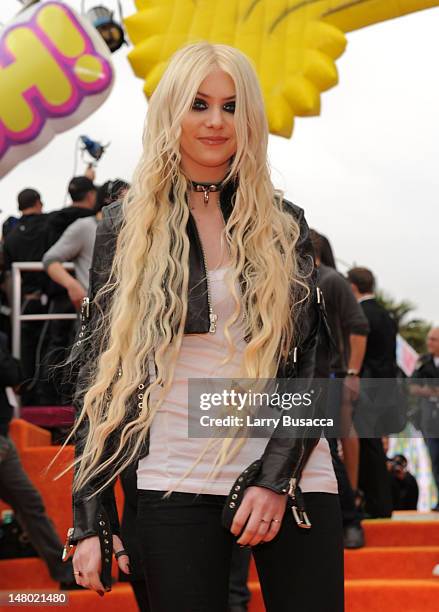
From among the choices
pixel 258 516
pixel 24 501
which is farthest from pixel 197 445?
pixel 24 501

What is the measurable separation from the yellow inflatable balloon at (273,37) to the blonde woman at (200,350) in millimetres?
4344

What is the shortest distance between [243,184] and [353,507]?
3420 mm

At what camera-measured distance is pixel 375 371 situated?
6.09 m

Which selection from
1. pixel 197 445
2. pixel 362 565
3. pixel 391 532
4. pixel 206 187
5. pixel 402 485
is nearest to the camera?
pixel 197 445

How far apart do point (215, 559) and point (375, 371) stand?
13.9ft

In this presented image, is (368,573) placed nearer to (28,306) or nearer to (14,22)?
(28,306)

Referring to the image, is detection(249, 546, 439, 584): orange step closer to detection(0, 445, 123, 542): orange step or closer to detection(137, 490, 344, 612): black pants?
detection(0, 445, 123, 542): orange step

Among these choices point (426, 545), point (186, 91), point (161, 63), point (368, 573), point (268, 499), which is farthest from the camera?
point (161, 63)

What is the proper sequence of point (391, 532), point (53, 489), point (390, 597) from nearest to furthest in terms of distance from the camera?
1. point (390, 597)
2. point (53, 489)
3. point (391, 532)

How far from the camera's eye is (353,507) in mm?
5297

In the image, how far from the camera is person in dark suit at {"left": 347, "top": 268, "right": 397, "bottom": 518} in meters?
5.87

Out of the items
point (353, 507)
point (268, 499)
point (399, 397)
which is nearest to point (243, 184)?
point (268, 499)

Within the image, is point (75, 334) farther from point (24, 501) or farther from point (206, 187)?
point (206, 187)

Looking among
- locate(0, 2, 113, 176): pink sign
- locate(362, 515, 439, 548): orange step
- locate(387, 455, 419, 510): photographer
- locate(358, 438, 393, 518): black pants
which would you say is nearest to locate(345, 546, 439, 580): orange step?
locate(362, 515, 439, 548): orange step
